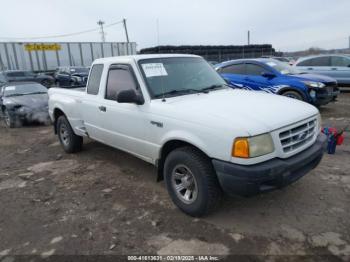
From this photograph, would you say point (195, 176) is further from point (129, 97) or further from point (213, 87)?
point (213, 87)

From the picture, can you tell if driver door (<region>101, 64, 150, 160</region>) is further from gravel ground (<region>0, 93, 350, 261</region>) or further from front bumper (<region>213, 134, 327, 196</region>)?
front bumper (<region>213, 134, 327, 196</region>)

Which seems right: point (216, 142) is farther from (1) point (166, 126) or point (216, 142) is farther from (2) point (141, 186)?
(2) point (141, 186)

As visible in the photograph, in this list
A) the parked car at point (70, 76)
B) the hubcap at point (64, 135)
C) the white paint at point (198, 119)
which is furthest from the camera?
the parked car at point (70, 76)

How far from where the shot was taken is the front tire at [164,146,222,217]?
305 cm

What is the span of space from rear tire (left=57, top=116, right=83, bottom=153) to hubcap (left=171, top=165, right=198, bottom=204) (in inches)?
123

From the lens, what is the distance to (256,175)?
271cm

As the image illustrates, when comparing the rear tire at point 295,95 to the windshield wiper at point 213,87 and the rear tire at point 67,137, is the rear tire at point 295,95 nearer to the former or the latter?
the windshield wiper at point 213,87

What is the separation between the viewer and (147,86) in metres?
3.69

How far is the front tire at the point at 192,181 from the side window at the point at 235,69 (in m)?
6.17

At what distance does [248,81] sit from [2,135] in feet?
23.5

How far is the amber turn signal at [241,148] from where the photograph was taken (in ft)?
8.89

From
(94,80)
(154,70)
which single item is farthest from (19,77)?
(154,70)

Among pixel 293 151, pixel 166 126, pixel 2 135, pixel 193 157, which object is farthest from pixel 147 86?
pixel 2 135

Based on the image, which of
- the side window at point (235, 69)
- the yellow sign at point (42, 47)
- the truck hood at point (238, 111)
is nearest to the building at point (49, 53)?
the yellow sign at point (42, 47)
